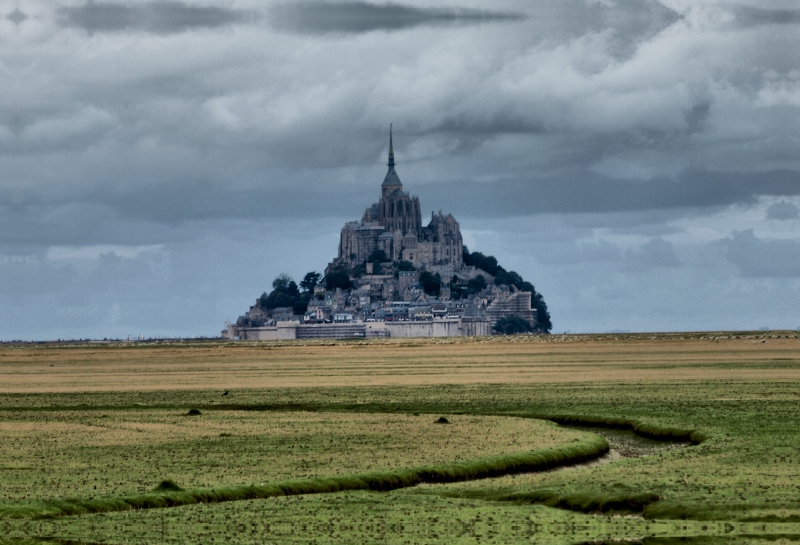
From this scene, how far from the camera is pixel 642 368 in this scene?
109625mm

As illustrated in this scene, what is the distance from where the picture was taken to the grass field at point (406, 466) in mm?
28578

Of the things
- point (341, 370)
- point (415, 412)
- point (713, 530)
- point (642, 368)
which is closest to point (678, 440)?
point (415, 412)

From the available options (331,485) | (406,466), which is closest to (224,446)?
(406,466)

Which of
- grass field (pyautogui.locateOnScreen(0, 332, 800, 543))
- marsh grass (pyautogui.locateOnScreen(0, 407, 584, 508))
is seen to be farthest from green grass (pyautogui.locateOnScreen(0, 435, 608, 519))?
marsh grass (pyautogui.locateOnScreen(0, 407, 584, 508))

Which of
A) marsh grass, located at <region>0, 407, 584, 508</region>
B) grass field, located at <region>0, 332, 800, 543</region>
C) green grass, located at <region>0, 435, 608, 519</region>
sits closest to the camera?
grass field, located at <region>0, 332, 800, 543</region>

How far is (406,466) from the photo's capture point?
131 feet

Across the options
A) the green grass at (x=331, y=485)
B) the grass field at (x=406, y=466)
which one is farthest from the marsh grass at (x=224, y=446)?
the green grass at (x=331, y=485)

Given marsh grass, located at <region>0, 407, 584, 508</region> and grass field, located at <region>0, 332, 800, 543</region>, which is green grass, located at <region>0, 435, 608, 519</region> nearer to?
grass field, located at <region>0, 332, 800, 543</region>

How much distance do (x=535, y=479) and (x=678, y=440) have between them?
13.7m

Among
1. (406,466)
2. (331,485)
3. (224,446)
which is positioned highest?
(224,446)

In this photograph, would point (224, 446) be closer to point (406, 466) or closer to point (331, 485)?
point (406, 466)

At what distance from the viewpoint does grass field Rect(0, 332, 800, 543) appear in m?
28.6

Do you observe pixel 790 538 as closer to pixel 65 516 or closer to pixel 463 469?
pixel 463 469

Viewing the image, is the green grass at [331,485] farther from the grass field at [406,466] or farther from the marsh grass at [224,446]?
the marsh grass at [224,446]
